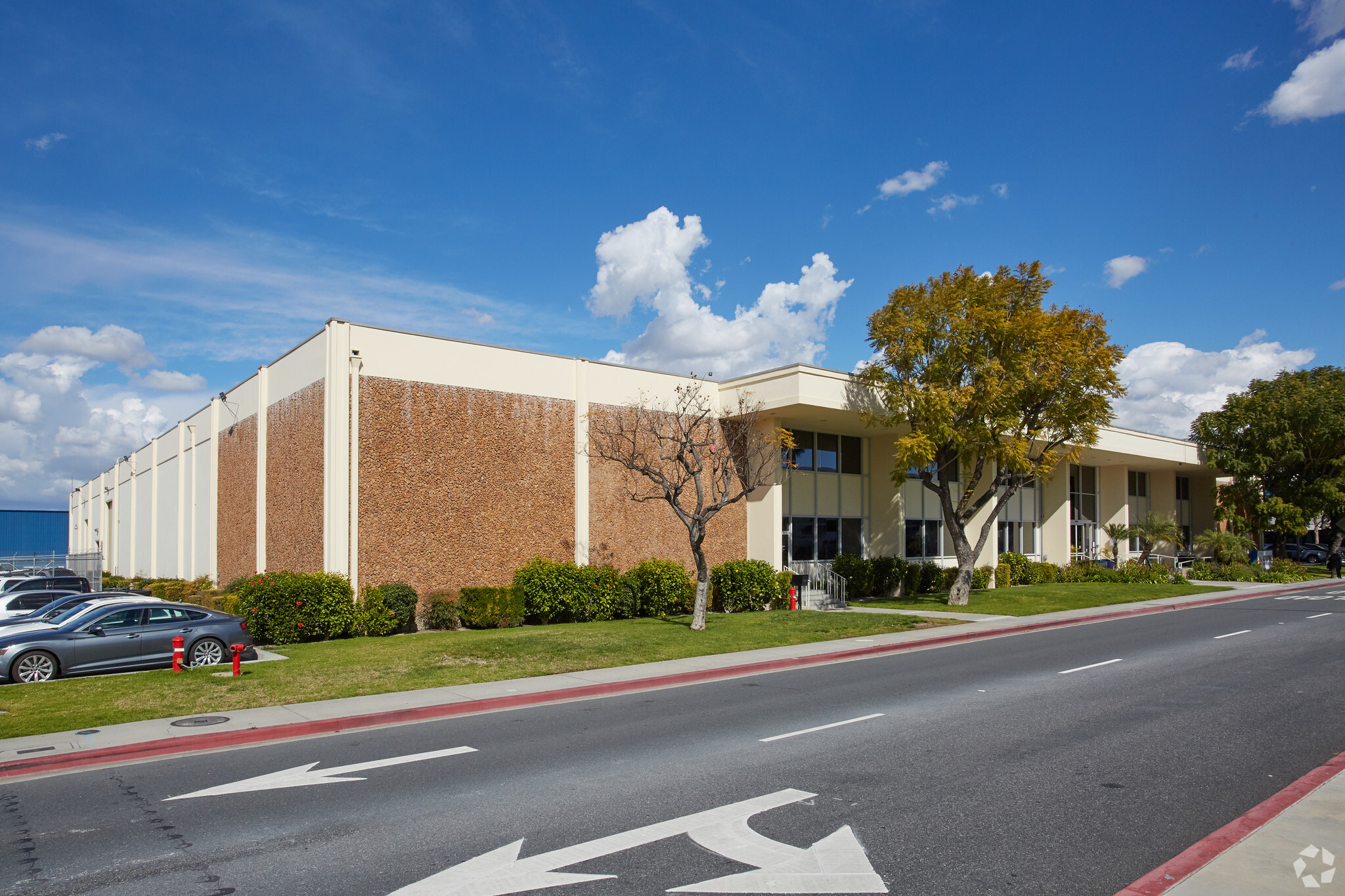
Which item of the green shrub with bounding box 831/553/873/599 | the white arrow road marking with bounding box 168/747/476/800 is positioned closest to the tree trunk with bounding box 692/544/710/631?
the green shrub with bounding box 831/553/873/599

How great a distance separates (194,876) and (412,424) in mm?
16649

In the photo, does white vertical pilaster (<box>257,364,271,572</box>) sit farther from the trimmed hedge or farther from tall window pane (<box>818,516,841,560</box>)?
tall window pane (<box>818,516,841,560</box>)

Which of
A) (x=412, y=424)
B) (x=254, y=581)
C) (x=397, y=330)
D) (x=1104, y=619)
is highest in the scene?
(x=397, y=330)

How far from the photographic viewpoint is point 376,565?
21000mm

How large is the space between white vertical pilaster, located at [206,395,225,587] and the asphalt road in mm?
23294

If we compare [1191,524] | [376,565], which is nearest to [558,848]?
[376,565]

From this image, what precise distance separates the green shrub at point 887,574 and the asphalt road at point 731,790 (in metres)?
17.8

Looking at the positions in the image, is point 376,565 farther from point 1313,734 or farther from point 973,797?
point 1313,734

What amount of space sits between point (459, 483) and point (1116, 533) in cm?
3753

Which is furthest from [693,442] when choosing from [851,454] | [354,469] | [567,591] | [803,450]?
[851,454]

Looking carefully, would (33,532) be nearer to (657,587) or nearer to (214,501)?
(214,501)

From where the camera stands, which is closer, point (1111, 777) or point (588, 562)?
point (1111, 777)

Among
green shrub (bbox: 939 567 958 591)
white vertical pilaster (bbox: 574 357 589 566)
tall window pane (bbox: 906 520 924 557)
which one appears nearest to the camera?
white vertical pilaster (bbox: 574 357 589 566)

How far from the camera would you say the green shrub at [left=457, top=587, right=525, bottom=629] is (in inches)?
848
